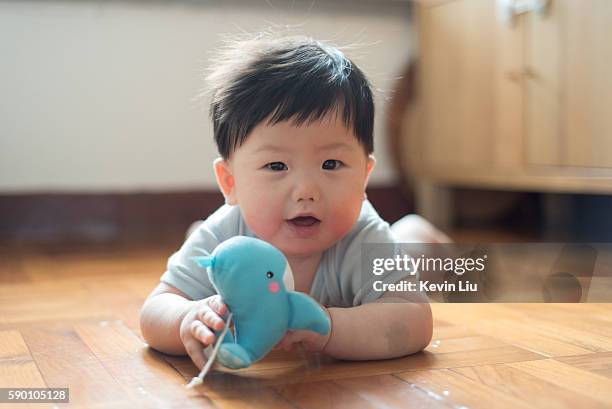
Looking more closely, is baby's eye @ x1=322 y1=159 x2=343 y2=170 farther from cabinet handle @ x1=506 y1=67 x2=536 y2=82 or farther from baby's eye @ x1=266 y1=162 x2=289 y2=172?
cabinet handle @ x1=506 y1=67 x2=536 y2=82

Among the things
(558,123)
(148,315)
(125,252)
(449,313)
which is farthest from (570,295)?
(125,252)

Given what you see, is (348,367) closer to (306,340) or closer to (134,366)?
(306,340)

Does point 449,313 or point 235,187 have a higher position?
point 235,187

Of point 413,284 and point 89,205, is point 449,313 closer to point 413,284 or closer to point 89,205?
point 413,284

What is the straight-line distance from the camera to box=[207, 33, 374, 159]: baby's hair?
753 millimetres

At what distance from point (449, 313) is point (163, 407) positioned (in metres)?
0.46

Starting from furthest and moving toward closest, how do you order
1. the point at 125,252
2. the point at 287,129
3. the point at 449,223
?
the point at 449,223 < the point at 125,252 < the point at 287,129

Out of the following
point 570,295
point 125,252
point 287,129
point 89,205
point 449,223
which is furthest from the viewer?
point 449,223

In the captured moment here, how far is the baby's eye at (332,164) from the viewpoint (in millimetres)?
766

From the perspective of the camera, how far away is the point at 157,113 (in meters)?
1.97

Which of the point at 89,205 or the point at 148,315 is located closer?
the point at 148,315

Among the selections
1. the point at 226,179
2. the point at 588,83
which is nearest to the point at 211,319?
the point at 226,179

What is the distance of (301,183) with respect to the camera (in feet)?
2.42

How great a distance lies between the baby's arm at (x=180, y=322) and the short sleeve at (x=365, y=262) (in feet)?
0.53
